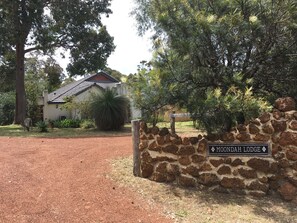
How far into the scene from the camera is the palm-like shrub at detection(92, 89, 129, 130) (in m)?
16.8

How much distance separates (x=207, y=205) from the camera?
18.0ft

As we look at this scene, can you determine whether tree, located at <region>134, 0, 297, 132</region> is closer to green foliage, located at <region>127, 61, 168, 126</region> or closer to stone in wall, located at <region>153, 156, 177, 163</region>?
green foliage, located at <region>127, 61, 168, 126</region>

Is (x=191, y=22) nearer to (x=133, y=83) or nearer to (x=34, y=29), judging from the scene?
(x=133, y=83)

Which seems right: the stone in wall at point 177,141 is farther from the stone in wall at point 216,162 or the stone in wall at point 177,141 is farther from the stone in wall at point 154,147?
the stone in wall at point 216,162

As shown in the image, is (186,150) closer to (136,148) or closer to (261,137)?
(136,148)

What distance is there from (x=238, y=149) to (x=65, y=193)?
3199mm

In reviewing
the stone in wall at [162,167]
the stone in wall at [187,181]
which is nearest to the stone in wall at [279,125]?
the stone in wall at [187,181]

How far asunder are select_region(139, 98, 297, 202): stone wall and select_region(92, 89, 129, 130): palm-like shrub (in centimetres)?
1066

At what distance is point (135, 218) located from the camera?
4809 mm

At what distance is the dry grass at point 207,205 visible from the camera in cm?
508

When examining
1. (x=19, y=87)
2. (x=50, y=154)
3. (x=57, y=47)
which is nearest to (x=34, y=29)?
(x=57, y=47)

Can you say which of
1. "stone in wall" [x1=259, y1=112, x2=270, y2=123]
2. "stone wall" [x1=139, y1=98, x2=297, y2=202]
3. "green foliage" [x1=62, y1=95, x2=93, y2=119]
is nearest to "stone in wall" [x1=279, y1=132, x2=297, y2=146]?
"stone wall" [x1=139, y1=98, x2=297, y2=202]

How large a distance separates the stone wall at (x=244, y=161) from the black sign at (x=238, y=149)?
0.08 metres

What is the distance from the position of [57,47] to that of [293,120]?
18.7 m
